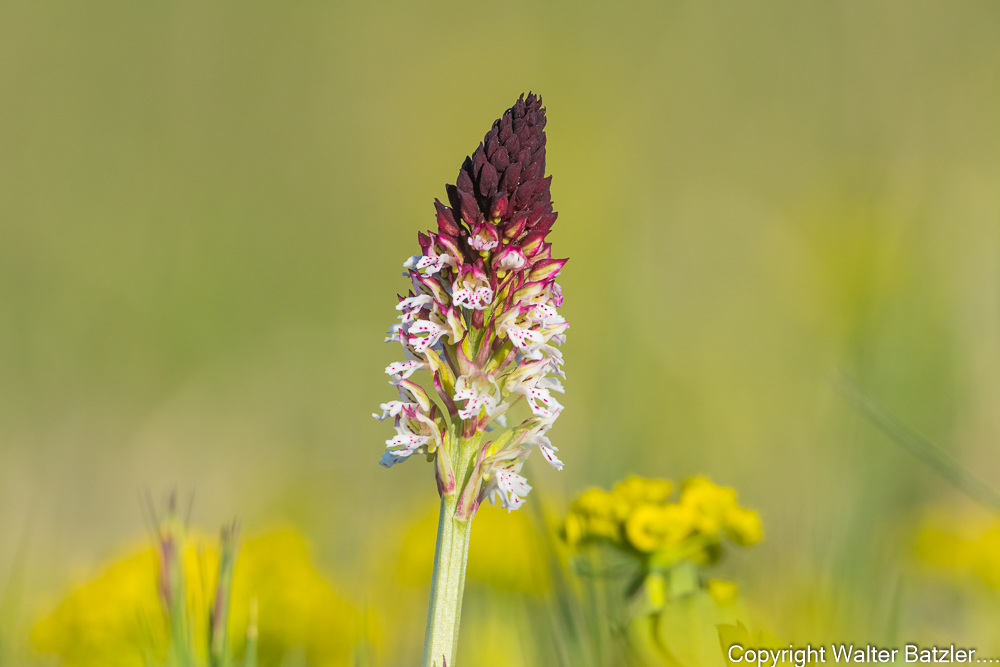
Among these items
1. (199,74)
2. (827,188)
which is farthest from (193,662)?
(199,74)

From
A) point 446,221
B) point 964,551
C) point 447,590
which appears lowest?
point 447,590

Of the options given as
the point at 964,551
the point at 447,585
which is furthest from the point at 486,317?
the point at 964,551

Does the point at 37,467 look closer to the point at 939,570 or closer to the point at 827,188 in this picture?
the point at 939,570

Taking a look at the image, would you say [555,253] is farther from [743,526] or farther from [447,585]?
[447,585]

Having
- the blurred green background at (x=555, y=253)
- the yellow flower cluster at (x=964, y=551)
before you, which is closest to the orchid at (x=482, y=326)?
the blurred green background at (x=555, y=253)

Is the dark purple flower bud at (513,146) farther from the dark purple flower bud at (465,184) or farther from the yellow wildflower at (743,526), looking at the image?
the yellow wildflower at (743,526)

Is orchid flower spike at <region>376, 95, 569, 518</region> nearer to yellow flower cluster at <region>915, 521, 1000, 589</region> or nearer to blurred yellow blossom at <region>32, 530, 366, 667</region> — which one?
blurred yellow blossom at <region>32, 530, 366, 667</region>

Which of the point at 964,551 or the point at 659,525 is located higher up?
the point at 964,551

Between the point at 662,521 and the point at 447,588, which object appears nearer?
the point at 447,588
